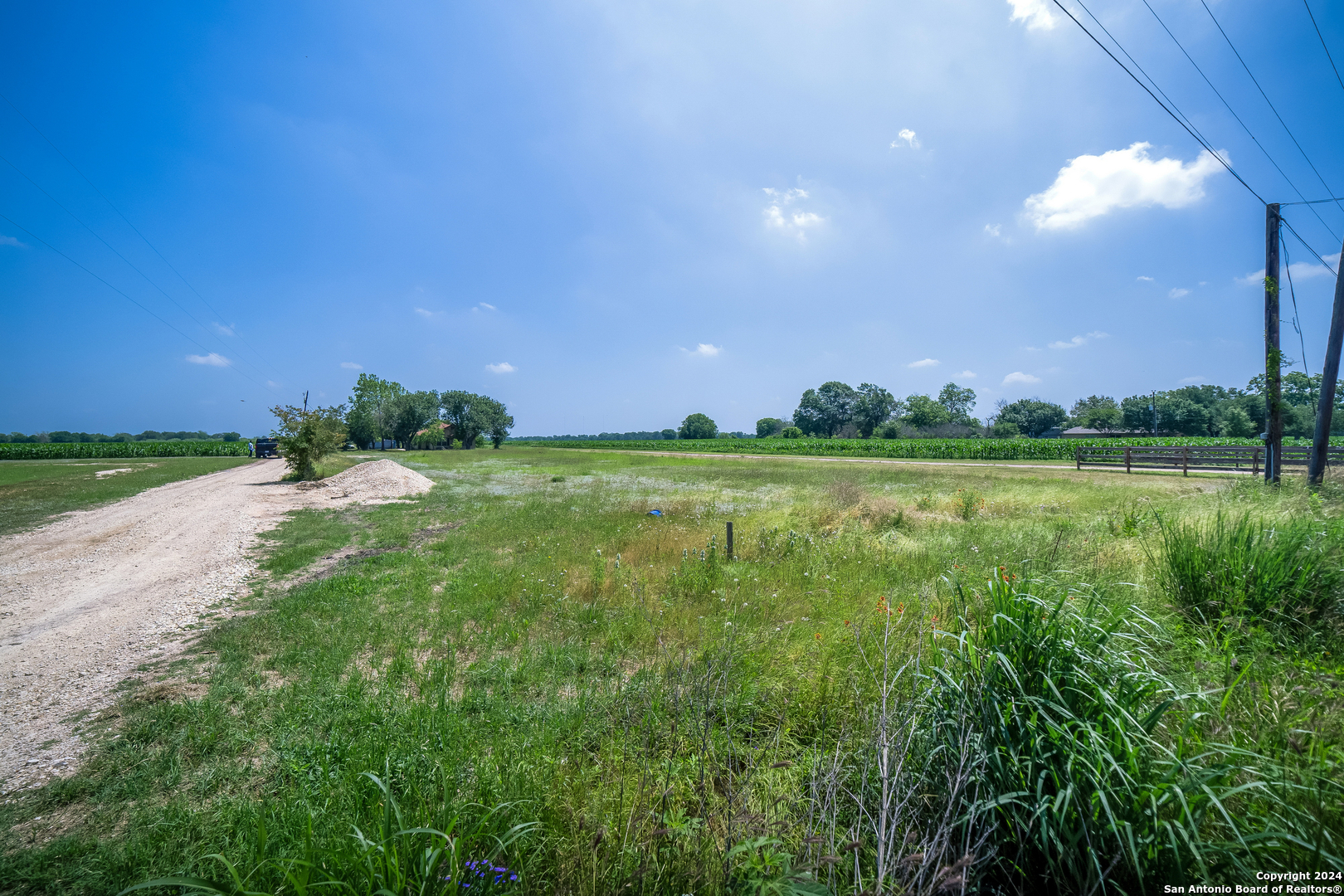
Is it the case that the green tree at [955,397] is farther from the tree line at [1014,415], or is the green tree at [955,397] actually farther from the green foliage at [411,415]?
the green foliage at [411,415]

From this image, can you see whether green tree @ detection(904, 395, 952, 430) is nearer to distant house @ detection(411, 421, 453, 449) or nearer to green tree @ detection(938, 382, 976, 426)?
green tree @ detection(938, 382, 976, 426)

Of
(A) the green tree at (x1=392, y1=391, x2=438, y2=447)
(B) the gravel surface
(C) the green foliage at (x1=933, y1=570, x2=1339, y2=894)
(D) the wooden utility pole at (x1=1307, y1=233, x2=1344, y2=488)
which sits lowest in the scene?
(B) the gravel surface

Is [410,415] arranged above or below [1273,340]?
above

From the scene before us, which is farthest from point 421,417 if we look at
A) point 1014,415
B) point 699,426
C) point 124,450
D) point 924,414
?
point 1014,415

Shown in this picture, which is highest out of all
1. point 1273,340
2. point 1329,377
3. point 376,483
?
point 1273,340

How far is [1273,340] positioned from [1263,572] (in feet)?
45.2

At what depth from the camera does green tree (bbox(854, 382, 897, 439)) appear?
104 meters

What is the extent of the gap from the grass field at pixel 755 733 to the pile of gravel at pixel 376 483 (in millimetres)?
14634

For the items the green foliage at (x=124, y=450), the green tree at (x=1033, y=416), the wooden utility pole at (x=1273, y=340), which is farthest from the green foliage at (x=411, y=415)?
the green tree at (x=1033, y=416)

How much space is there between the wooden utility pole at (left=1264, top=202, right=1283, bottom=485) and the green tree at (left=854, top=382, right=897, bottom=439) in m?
94.0

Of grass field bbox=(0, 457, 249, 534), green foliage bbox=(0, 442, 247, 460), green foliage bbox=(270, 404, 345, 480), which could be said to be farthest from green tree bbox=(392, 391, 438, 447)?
green foliage bbox=(270, 404, 345, 480)

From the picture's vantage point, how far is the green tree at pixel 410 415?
7894 centimetres

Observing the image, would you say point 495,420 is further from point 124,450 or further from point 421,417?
point 124,450

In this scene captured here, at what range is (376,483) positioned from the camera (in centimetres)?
2288
